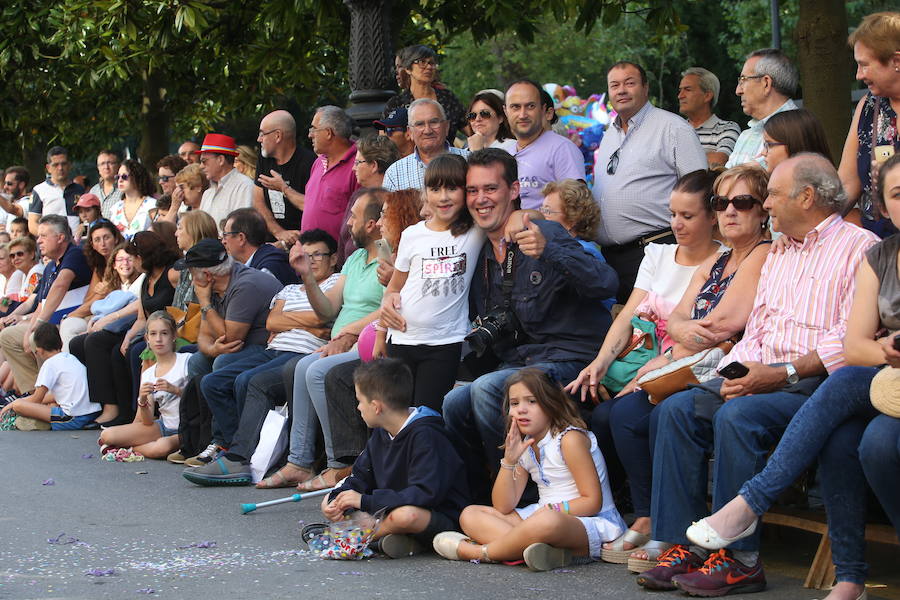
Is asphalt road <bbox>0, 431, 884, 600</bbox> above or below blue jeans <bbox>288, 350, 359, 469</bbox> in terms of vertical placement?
below

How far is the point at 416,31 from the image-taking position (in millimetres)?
18922

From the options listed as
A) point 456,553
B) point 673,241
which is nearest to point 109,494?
point 456,553

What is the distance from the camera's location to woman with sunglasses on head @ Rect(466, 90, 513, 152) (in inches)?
355

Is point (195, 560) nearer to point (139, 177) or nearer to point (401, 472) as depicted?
point (401, 472)

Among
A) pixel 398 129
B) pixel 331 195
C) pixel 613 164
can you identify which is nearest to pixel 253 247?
pixel 331 195

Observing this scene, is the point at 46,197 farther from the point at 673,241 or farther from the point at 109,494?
the point at 673,241

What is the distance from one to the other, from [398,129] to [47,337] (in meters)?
4.38

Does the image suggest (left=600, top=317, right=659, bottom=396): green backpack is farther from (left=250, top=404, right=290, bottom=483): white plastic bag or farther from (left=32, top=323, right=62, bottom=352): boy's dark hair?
(left=32, top=323, right=62, bottom=352): boy's dark hair

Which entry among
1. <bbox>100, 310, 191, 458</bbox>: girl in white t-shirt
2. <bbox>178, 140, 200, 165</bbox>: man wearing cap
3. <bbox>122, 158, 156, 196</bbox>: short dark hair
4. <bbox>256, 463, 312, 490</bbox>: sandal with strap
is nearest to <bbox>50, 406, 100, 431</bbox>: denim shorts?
<bbox>100, 310, 191, 458</bbox>: girl in white t-shirt

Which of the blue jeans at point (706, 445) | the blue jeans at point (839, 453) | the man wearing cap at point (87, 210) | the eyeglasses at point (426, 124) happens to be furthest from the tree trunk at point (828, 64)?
the man wearing cap at point (87, 210)

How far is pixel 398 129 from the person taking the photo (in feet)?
32.9

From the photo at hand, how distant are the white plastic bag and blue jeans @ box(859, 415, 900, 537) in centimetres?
448

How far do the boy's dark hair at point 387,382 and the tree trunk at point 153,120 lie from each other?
14.0m

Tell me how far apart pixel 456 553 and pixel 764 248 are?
6.32 feet
